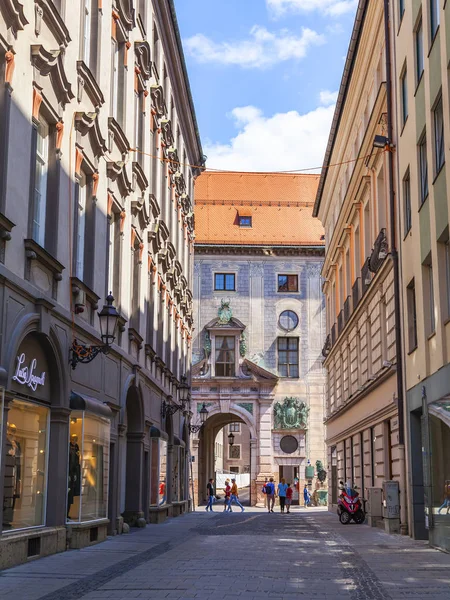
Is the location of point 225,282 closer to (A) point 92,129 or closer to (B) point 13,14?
(A) point 92,129

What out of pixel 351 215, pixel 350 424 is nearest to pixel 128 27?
pixel 351 215

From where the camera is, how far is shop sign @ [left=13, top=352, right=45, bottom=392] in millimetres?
13898

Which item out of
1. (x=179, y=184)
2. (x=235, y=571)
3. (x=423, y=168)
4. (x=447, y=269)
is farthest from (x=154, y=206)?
(x=235, y=571)

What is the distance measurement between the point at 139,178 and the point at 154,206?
301 cm

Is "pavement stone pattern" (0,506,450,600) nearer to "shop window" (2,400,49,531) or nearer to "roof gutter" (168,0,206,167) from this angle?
"shop window" (2,400,49,531)

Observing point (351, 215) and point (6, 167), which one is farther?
point (351, 215)

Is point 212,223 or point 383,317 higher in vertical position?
point 212,223

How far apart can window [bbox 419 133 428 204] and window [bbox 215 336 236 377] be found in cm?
3769

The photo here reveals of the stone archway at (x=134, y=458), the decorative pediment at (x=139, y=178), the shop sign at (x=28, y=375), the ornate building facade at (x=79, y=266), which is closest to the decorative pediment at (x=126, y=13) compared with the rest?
the ornate building facade at (x=79, y=266)

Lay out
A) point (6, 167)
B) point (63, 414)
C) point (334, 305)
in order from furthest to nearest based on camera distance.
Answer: point (334, 305)
point (63, 414)
point (6, 167)

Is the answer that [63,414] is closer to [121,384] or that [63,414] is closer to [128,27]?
[121,384]

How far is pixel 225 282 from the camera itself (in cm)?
5934

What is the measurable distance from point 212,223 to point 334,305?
20.3m

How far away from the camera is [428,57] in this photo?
762 inches
